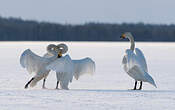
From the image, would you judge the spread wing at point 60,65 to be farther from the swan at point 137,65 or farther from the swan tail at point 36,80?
the swan at point 137,65

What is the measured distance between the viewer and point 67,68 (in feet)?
28.3

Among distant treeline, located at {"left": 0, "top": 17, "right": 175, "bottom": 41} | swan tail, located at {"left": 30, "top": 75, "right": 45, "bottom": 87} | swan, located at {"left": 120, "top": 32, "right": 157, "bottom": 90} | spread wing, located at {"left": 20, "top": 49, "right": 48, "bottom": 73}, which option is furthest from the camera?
distant treeline, located at {"left": 0, "top": 17, "right": 175, "bottom": 41}

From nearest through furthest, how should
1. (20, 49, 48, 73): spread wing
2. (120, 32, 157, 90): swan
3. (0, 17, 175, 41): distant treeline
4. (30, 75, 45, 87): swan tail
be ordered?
(120, 32, 157, 90): swan → (20, 49, 48, 73): spread wing → (30, 75, 45, 87): swan tail → (0, 17, 175, 41): distant treeline

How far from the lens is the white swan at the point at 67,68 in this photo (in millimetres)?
8562

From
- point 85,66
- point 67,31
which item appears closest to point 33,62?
point 85,66

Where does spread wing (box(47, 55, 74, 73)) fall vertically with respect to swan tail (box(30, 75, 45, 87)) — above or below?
above

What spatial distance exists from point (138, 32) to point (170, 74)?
60943 millimetres

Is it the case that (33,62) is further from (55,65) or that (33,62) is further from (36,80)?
(55,65)

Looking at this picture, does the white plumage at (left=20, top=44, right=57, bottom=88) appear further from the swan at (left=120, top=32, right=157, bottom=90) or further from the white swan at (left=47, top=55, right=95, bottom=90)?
the swan at (left=120, top=32, right=157, bottom=90)

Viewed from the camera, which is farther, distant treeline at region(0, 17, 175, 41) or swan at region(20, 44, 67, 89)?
distant treeline at region(0, 17, 175, 41)

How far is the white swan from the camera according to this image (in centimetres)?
856

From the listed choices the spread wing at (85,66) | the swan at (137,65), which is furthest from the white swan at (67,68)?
the swan at (137,65)

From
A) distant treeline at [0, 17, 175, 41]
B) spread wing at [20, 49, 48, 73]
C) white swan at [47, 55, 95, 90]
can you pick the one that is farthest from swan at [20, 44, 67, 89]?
distant treeline at [0, 17, 175, 41]

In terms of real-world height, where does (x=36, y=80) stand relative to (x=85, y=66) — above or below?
below
